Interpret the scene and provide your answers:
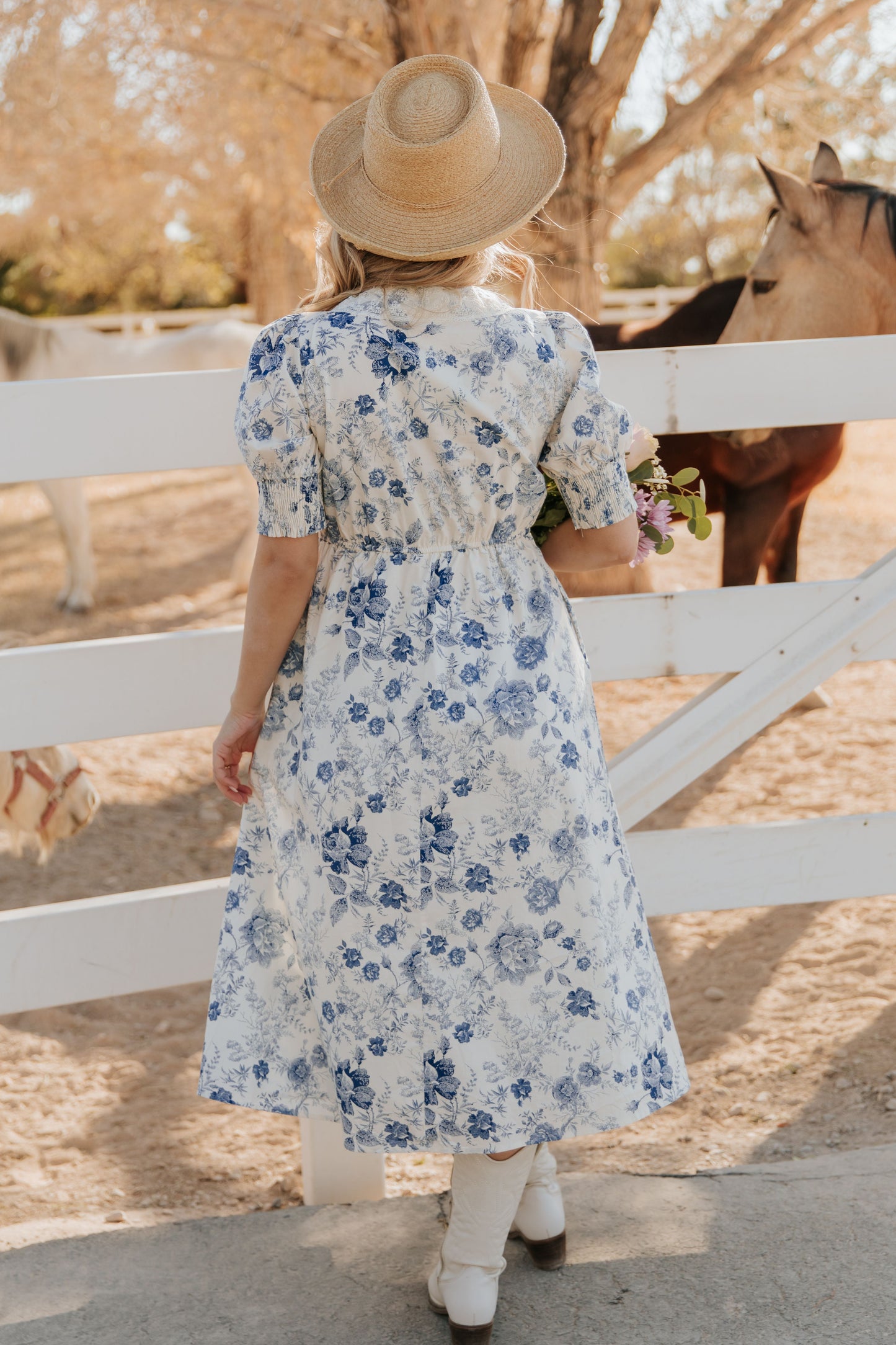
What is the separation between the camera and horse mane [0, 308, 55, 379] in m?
7.01

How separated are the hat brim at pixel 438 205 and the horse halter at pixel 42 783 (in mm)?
1882

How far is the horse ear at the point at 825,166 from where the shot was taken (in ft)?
12.2

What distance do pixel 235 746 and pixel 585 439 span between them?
0.67 meters

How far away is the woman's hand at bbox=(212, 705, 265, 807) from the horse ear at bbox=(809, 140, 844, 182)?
291cm

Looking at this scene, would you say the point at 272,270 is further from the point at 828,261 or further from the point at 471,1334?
the point at 471,1334

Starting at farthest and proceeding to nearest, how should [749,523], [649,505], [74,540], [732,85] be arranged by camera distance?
[74,540]
[732,85]
[749,523]
[649,505]

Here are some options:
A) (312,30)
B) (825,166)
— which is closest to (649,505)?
(825,166)

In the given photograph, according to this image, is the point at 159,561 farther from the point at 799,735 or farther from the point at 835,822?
the point at 835,822

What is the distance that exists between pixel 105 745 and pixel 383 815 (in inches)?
155

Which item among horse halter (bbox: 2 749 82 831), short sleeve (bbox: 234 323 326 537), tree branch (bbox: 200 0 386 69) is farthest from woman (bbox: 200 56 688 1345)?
tree branch (bbox: 200 0 386 69)

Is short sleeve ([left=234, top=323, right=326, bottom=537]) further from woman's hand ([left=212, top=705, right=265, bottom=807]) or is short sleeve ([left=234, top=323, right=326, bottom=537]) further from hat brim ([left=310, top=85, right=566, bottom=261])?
woman's hand ([left=212, top=705, right=265, bottom=807])

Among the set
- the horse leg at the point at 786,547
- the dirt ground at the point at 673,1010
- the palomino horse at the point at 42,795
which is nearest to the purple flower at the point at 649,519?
the dirt ground at the point at 673,1010

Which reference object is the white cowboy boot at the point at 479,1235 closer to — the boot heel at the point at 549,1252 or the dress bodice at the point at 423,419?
the boot heel at the point at 549,1252

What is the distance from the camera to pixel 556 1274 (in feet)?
6.51
